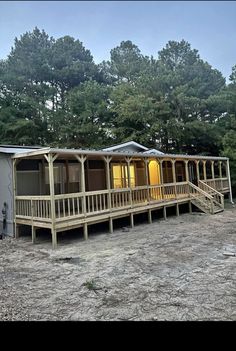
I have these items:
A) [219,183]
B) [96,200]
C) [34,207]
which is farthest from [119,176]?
[219,183]

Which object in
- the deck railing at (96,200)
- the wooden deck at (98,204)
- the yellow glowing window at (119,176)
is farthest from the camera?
the yellow glowing window at (119,176)

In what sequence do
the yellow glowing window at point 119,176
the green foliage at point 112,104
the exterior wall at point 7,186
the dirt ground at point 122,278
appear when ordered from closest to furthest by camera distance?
1. the dirt ground at point 122,278
2. the exterior wall at point 7,186
3. the yellow glowing window at point 119,176
4. the green foliage at point 112,104

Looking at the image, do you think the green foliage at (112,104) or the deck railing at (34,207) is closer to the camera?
the deck railing at (34,207)

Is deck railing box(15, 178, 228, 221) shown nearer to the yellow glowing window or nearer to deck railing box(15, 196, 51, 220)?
deck railing box(15, 196, 51, 220)

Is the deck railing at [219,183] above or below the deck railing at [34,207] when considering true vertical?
above

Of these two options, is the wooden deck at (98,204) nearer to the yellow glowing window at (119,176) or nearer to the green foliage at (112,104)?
the yellow glowing window at (119,176)

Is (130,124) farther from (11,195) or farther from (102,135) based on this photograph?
(11,195)

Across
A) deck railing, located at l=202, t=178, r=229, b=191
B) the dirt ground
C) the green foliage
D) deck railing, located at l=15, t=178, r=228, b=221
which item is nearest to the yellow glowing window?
deck railing, located at l=15, t=178, r=228, b=221

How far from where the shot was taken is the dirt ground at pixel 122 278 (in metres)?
3.87

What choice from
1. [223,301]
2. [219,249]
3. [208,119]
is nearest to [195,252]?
[219,249]

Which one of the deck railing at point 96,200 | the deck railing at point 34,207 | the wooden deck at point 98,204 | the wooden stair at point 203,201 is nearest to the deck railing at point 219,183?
the deck railing at point 96,200

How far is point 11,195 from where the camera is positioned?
10.1 meters

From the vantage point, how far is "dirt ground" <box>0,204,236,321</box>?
12.7ft
